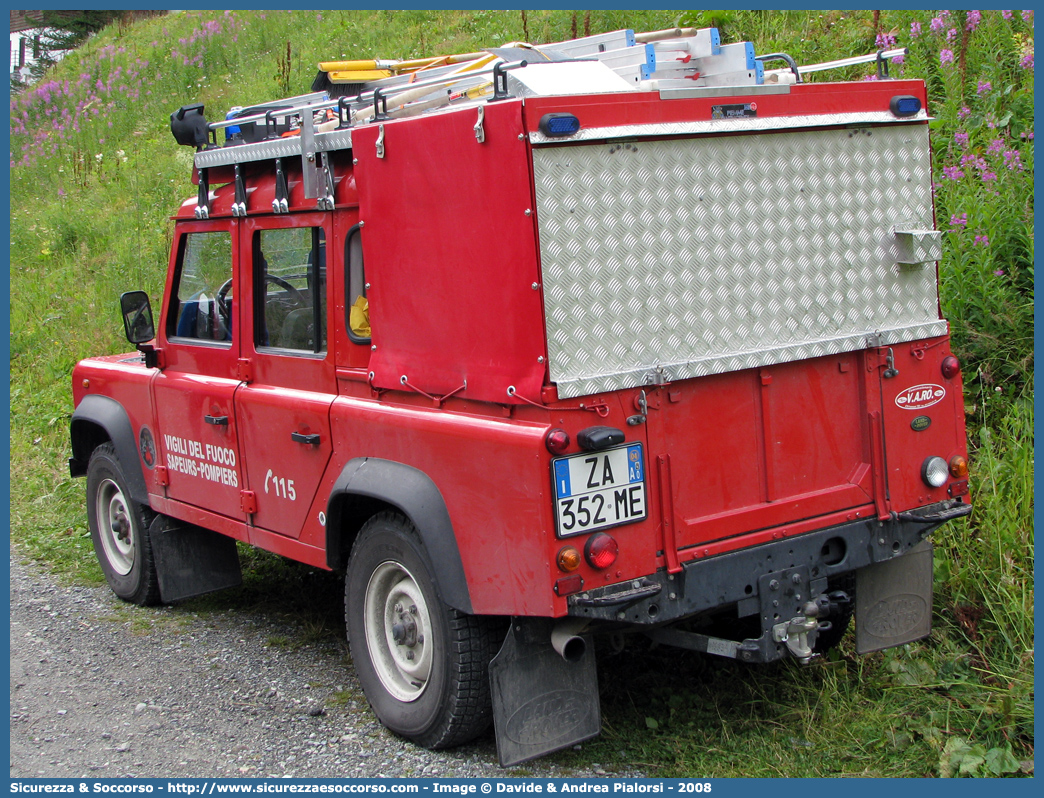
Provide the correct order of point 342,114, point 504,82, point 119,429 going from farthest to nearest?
point 119,429 → point 342,114 → point 504,82

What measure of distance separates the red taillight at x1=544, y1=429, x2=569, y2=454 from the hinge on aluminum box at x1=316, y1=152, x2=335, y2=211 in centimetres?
177

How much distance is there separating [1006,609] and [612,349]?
234 cm

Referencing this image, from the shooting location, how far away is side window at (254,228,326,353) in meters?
4.93

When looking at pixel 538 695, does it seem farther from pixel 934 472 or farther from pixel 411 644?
pixel 934 472

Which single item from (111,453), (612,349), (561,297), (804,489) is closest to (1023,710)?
(804,489)

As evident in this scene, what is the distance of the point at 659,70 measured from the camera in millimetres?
4730

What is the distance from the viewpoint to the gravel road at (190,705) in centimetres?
445

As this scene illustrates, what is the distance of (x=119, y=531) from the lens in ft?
22.4

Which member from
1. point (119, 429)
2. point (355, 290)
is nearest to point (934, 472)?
point (355, 290)

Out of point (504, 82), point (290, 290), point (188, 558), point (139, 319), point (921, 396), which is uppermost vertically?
point (504, 82)

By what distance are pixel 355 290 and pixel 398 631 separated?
1.51m

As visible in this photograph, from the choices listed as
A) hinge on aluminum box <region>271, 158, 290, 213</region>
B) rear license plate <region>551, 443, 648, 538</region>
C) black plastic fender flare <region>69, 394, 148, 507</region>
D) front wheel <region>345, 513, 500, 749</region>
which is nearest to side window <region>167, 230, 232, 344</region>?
hinge on aluminum box <region>271, 158, 290, 213</region>

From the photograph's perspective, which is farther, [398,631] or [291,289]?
[291,289]

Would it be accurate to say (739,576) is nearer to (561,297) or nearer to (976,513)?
(561,297)
